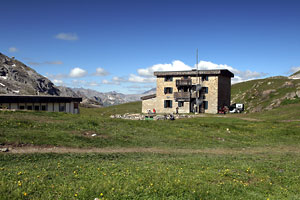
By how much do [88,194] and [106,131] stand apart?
1962 centimetres

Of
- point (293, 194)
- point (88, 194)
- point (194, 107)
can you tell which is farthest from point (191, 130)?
point (194, 107)

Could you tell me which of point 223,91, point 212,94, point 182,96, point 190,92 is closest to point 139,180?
point 212,94

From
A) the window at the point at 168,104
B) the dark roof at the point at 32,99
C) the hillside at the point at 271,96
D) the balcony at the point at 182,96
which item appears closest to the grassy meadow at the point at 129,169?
the dark roof at the point at 32,99

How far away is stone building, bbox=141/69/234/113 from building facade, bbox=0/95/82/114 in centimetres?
2514

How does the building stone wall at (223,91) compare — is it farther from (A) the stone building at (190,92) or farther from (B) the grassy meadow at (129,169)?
(B) the grassy meadow at (129,169)

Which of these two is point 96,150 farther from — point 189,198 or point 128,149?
point 189,198

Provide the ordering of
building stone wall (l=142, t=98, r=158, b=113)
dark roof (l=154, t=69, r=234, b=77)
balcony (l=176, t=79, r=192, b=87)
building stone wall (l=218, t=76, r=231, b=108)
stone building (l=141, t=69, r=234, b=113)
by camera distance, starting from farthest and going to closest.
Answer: building stone wall (l=142, t=98, r=158, b=113), balcony (l=176, t=79, r=192, b=87), building stone wall (l=218, t=76, r=231, b=108), stone building (l=141, t=69, r=234, b=113), dark roof (l=154, t=69, r=234, b=77)

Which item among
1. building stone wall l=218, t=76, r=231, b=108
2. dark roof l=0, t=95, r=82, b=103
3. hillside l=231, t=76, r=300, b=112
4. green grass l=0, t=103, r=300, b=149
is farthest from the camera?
hillside l=231, t=76, r=300, b=112

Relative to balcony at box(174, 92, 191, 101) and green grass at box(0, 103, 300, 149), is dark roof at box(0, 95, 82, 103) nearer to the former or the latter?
green grass at box(0, 103, 300, 149)

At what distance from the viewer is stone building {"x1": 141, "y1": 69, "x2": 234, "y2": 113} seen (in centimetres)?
7006

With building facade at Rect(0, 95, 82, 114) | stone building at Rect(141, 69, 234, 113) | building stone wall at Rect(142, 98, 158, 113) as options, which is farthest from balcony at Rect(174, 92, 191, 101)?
building facade at Rect(0, 95, 82, 114)

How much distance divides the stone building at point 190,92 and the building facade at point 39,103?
82.5ft

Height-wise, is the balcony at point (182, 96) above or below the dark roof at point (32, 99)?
above

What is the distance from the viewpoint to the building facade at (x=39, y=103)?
4547 centimetres
